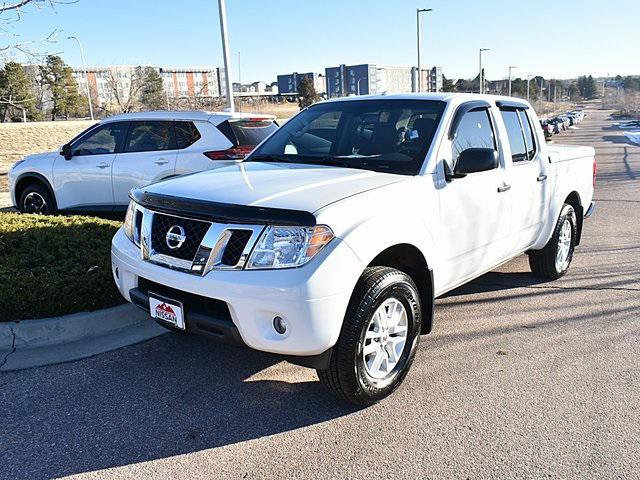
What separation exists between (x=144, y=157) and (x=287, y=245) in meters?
5.45

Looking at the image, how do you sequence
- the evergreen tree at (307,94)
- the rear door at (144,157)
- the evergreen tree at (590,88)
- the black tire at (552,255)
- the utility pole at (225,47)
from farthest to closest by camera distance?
the evergreen tree at (590,88) → the evergreen tree at (307,94) → the utility pole at (225,47) → the rear door at (144,157) → the black tire at (552,255)

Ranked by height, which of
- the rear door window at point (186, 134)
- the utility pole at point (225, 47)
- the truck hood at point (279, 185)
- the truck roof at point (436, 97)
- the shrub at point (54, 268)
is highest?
the utility pole at point (225, 47)

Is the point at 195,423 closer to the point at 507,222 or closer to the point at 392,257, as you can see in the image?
the point at 392,257

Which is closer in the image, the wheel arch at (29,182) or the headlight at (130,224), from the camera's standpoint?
the headlight at (130,224)

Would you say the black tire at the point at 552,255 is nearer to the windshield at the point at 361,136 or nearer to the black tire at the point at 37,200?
the windshield at the point at 361,136

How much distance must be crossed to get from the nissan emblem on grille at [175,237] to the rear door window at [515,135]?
307cm

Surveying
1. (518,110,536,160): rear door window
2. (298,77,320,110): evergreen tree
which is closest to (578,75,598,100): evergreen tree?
(298,77,320,110): evergreen tree

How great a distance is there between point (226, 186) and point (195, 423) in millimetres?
1433

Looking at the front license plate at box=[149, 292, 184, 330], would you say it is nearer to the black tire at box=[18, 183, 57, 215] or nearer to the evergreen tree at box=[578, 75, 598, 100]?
the black tire at box=[18, 183, 57, 215]

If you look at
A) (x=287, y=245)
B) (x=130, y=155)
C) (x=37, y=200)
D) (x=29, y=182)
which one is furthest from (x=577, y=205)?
(x=29, y=182)

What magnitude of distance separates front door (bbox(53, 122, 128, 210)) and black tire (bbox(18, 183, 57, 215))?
231 millimetres

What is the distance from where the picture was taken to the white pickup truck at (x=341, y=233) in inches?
119

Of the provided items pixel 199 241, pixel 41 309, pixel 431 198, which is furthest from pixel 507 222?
pixel 41 309

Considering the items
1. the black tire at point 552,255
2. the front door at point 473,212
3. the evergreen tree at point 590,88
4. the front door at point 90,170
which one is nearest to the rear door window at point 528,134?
the front door at point 473,212
